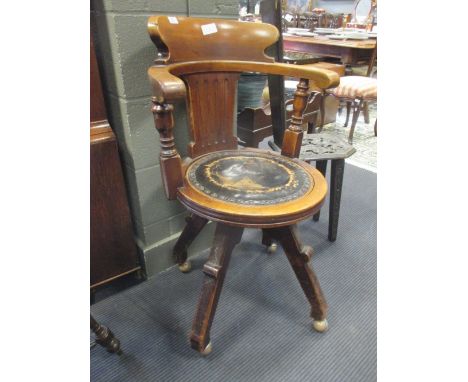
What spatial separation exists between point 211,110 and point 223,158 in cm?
16

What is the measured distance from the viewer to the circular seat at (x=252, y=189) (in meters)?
0.72

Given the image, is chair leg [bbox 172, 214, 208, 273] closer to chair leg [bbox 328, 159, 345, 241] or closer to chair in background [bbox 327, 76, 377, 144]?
chair leg [bbox 328, 159, 345, 241]

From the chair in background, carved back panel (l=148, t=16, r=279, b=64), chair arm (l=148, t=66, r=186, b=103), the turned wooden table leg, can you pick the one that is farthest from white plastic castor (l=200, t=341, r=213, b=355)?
the chair in background

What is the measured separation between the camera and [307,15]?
457 centimetres

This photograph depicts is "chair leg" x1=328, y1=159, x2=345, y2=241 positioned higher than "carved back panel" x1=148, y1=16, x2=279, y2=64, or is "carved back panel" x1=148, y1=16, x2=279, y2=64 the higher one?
"carved back panel" x1=148, y1=16, x2=279, y2=64

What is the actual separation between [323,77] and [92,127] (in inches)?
25.7

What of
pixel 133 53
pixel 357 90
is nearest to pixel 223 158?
pixel 133 53

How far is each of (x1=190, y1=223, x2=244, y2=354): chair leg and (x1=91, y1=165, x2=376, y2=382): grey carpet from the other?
0.11 metres

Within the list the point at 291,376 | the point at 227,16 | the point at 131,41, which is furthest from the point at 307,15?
the point at 291,376

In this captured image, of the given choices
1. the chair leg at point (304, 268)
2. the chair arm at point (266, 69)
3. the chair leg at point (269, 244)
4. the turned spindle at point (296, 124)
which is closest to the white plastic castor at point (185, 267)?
the chair leg at point (269, 244)

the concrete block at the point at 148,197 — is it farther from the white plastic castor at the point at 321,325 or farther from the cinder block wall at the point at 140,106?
the white plastic castor at the point at 321,325

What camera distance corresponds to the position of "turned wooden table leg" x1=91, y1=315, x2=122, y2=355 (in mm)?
830

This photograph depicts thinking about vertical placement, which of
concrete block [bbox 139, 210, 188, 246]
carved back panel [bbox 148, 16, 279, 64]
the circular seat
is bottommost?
concrete block [bbox 139, 210, 188, 246]

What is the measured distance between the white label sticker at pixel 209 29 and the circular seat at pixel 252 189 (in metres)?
0.35
